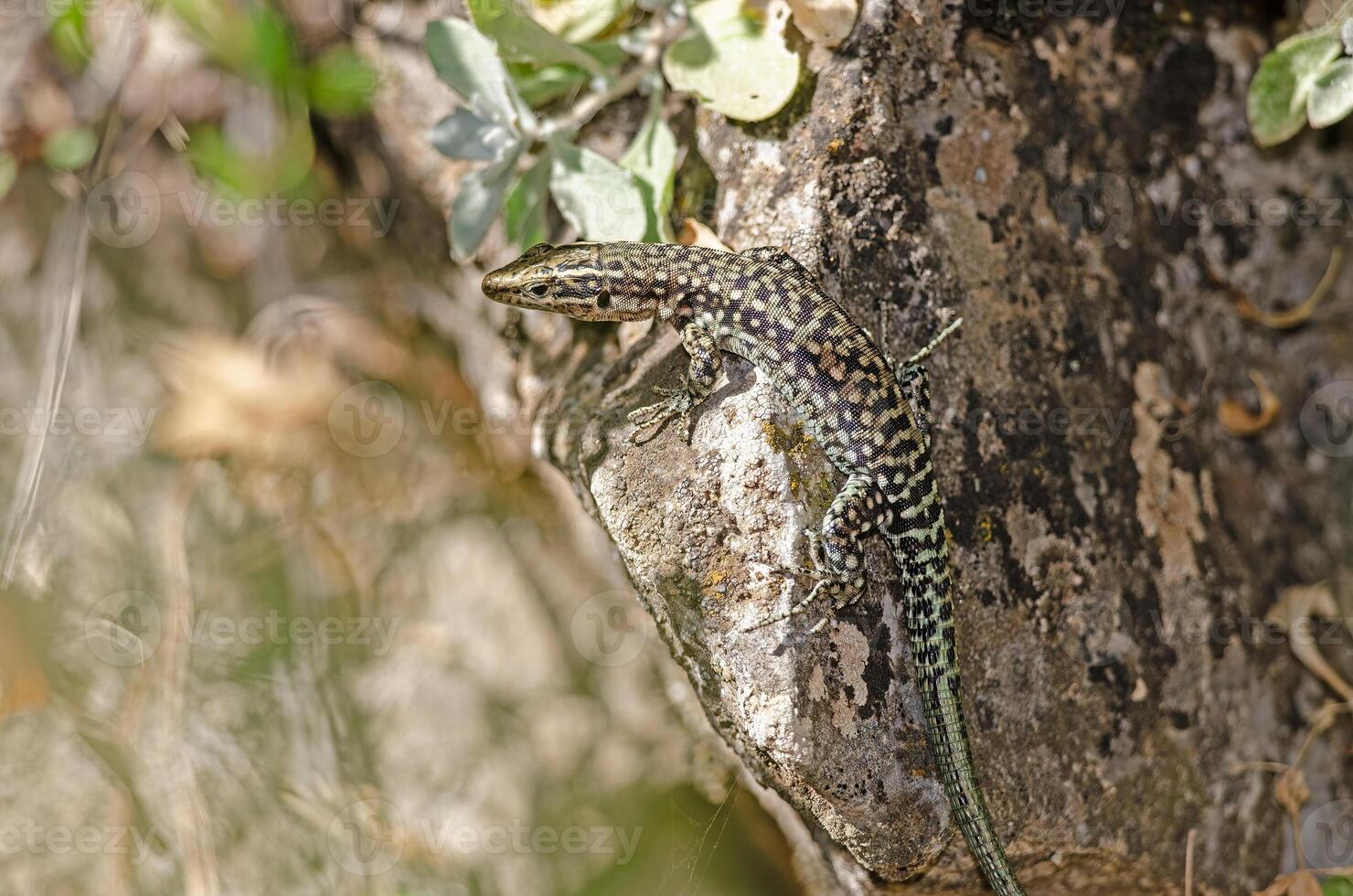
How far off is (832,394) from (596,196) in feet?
4.11

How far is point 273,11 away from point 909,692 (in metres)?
4.67

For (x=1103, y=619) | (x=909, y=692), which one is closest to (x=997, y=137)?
(x=1103, y=619)

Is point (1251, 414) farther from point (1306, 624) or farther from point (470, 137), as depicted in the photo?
point (470, 137)

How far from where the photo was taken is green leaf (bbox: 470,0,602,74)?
3.68m

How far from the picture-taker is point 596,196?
13.1 ft

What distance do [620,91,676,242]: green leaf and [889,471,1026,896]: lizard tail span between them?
1434mm

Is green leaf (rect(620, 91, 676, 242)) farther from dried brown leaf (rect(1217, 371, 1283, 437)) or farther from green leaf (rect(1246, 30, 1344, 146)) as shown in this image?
dried brown leaf (rect(1217, 371, 1283, 437))

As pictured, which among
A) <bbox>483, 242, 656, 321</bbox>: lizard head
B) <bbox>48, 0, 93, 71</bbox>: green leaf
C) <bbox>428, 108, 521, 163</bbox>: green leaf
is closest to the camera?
<bbox>483, 242, 656, 321</bbox>: lizard head

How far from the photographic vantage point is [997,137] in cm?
400

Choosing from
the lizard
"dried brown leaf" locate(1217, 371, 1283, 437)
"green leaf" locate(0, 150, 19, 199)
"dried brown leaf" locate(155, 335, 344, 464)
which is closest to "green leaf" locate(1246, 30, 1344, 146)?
"dried brown leaf" locate(1217, 371, 1283, 437)

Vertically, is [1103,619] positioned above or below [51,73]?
above

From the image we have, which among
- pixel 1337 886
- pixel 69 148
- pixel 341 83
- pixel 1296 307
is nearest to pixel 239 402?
pixel 69 148

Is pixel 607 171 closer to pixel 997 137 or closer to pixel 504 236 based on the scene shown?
pixel 504 236

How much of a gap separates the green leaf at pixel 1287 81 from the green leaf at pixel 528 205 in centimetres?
282
